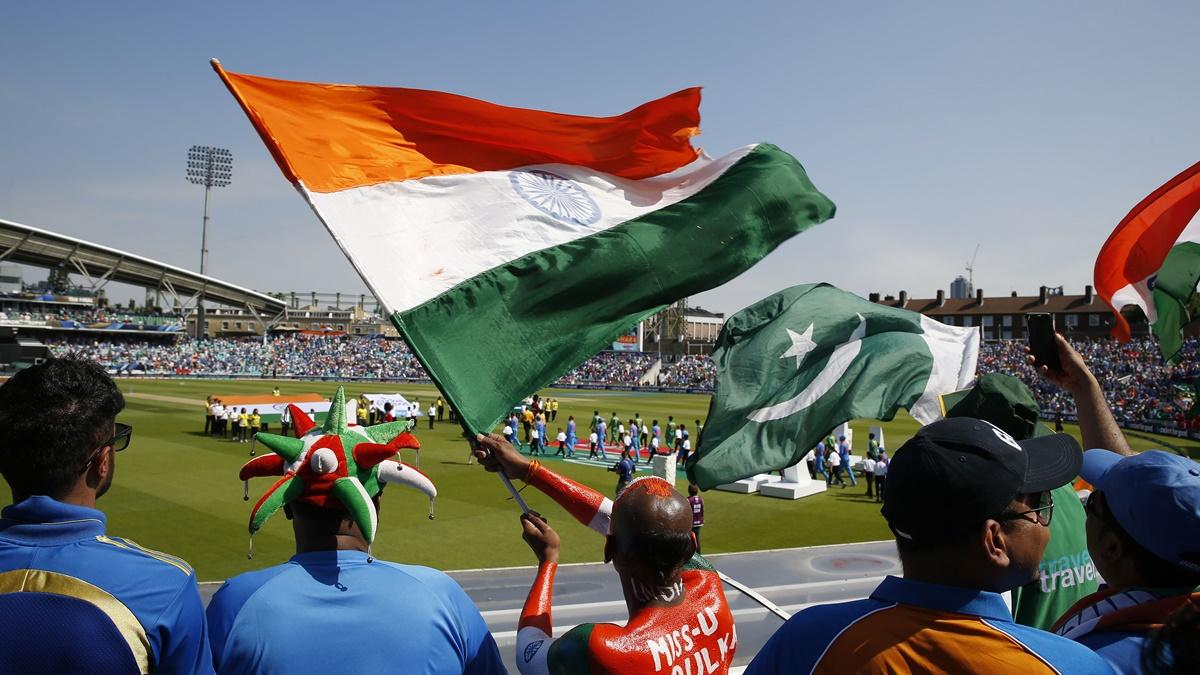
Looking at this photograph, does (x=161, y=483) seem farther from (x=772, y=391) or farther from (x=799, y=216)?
(x=799, y=216)

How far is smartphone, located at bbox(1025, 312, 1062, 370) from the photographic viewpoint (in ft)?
14.1

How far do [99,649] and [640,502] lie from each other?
1.66 metres

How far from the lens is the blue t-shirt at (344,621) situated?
2551 mm

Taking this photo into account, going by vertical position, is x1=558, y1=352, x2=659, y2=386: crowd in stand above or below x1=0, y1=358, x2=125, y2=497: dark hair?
below

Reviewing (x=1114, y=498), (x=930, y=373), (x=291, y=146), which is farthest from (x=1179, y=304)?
(x=291, y=146)

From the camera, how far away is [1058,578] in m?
3.91

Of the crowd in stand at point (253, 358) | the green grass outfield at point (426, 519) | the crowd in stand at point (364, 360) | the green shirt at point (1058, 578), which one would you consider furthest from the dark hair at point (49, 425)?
the crowd in stand at point (253, 358)

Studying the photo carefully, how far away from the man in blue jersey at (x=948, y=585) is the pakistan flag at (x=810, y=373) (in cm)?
522

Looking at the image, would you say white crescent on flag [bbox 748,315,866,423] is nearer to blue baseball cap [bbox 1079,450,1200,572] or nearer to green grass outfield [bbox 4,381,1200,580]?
blue baseball cap [bbox 1079,450,1200,572]

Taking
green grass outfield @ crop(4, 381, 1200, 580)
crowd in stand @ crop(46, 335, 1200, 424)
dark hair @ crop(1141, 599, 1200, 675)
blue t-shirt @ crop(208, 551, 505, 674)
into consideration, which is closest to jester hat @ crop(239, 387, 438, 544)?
blue t-shirt @ crop(208, 551, 505, 674)

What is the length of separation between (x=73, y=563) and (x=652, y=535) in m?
1.77

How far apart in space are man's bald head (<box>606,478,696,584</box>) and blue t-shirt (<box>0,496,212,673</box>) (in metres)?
1.36

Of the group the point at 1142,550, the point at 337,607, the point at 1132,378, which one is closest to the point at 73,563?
the point at 337,607

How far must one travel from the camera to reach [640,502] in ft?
8.80
